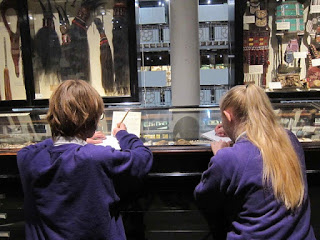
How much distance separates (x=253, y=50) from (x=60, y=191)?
2.03 m

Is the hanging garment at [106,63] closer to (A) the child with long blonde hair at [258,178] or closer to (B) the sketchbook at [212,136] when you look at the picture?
(B) the sketchbook at [212,136]

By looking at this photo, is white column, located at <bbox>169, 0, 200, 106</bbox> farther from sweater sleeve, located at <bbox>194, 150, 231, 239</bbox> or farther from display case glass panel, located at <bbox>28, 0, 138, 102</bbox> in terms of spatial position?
sweater sleeve, located at <bbox>194, 150, 231, 239</bbox>

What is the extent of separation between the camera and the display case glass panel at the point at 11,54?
8.67 ft

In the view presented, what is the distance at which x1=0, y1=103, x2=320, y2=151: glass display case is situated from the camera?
6.26ft

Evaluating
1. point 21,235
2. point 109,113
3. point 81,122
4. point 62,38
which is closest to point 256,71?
point 109,113

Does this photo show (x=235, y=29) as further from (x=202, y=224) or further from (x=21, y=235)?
(x=21, y=235)

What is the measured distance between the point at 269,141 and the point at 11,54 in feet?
7.54

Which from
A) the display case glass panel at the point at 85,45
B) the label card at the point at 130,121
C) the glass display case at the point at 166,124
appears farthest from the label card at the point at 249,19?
the label card at the point at 130,121

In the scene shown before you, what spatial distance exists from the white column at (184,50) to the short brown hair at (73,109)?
1.61 m

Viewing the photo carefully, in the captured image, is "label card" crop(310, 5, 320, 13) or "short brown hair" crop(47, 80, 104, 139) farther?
"label card" crop(310, 5, 320, 13)

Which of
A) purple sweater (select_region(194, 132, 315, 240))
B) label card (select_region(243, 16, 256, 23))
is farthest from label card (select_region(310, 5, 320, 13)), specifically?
purple sweater (select_region(194, 132, 315, 240))

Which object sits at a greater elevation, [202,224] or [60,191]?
[60,191]

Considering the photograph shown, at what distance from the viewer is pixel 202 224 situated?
184 centimetres

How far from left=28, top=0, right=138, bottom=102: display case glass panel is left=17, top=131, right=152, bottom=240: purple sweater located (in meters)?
1.44
